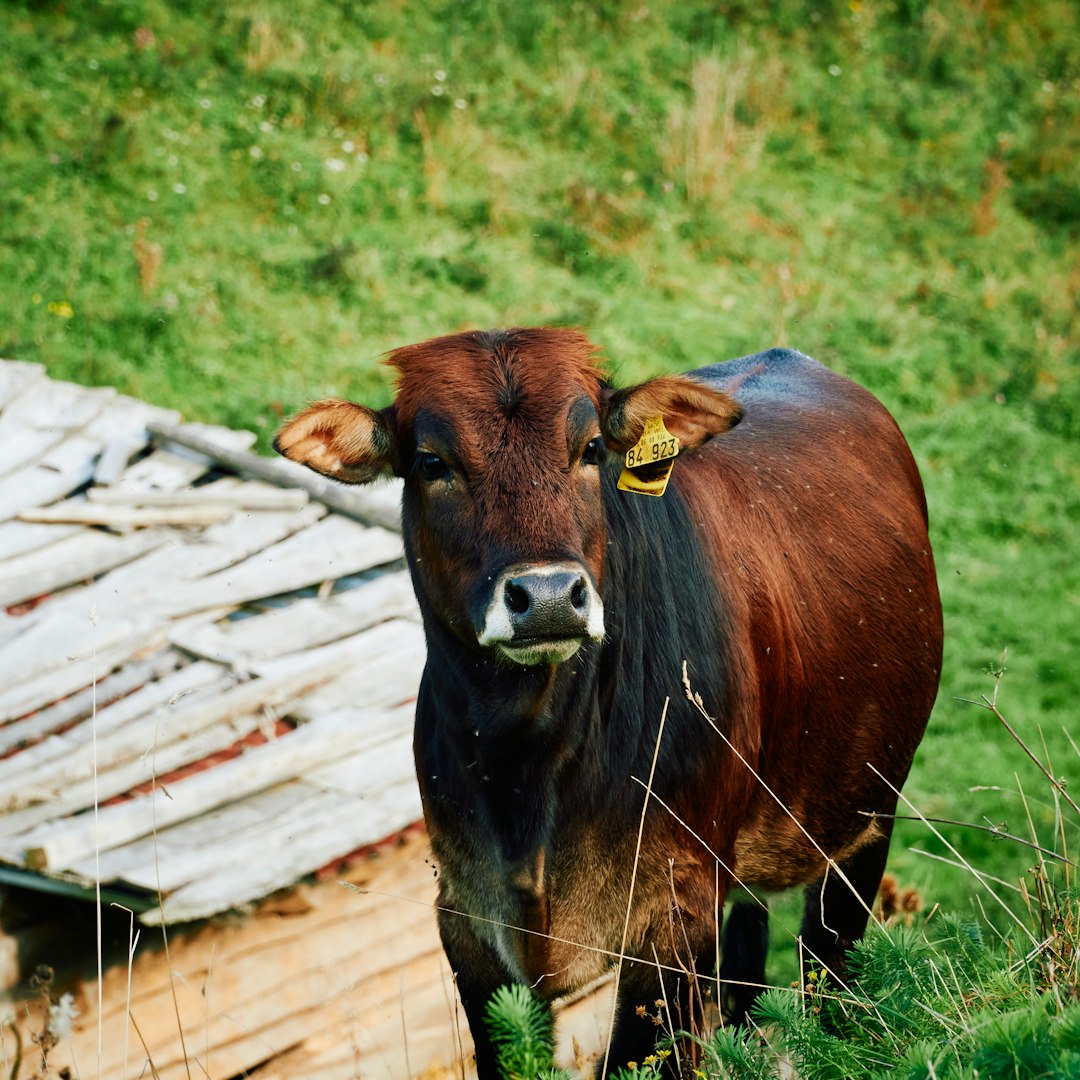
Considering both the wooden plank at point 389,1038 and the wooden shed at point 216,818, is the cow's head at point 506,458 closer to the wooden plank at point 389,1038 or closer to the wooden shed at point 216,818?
the wooden shed at point 216,818

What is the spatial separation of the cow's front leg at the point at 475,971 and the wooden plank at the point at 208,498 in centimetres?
392

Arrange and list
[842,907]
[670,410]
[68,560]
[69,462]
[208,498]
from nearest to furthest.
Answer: [670,410]
[842,907]
[68,560]
[208,498]
[69,462]

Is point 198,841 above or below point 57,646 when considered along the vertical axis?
below

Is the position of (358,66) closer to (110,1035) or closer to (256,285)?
(256,285)

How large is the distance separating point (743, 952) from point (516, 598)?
9.03 feet

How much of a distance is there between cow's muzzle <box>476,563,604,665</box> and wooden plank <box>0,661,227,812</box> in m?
1.99

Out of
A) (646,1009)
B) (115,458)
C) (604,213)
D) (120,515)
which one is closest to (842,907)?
(646,1009)

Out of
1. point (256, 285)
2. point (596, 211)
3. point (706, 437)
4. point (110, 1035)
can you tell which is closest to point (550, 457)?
point (706, 437)

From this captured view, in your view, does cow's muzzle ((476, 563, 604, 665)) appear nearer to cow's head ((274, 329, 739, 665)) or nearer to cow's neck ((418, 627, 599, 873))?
cow's head ((274, 329, 739, 665))

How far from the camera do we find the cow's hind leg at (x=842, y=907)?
463 centimetres

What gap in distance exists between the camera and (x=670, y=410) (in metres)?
3.67

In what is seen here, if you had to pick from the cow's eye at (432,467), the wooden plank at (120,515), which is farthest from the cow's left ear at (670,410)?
the wooden plank at (120,515)

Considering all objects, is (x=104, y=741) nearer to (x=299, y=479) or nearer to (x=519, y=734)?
(x=519, y=734)

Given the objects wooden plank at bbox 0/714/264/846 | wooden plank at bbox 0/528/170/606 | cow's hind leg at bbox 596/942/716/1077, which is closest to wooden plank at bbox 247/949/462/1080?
wooden plank at bbox 0/714/264/846
